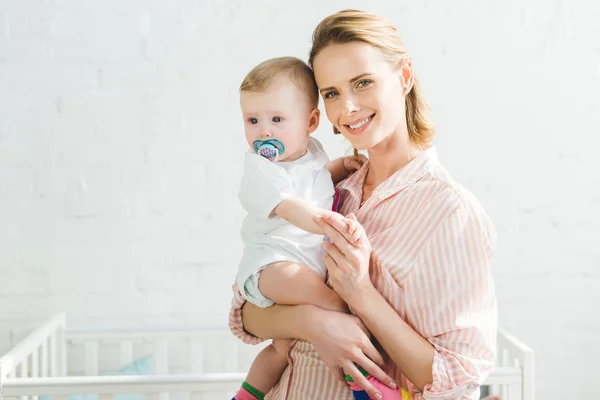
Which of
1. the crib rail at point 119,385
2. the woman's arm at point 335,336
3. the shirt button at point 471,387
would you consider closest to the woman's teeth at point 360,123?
the woman's arm at point 335,336

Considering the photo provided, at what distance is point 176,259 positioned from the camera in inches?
97.7

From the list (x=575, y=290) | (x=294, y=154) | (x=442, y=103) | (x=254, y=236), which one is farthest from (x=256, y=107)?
(x=575, y=290)

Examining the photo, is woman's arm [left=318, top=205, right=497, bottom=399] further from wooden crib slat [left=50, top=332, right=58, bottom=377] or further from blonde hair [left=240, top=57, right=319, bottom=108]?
wooden crib slat [left=50, top=332, right=58, bottom=377]

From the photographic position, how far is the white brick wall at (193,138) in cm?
241

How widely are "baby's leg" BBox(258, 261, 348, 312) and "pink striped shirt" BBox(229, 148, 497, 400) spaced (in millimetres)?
88

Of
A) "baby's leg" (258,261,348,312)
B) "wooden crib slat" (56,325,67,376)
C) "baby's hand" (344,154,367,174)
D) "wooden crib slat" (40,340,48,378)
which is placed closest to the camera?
"baby's leg" (258,261,348,312)

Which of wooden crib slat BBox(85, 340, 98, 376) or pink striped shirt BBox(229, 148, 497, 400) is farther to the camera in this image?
wooden crib slat BBox(85, 340, 98, 376)

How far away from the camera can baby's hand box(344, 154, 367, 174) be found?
5.07 ft

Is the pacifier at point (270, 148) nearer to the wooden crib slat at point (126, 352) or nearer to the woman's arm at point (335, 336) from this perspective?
the woman's arm at point (335, 336)

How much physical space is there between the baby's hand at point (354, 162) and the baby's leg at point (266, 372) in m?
0.41

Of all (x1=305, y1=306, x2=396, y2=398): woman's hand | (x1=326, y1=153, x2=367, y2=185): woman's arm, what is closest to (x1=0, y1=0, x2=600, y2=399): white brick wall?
(x1=326, y1=153, x2=367, y2=185): woman's arm

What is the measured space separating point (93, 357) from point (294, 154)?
136cm

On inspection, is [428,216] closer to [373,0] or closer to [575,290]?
[373,0]

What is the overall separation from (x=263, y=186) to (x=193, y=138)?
47.2 inches
